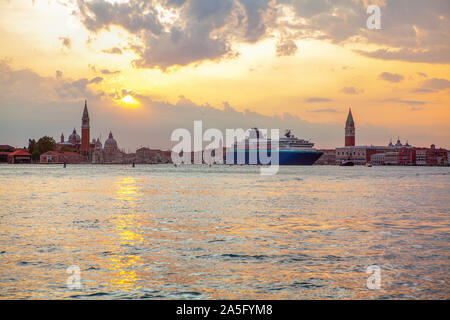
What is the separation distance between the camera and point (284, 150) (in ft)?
365

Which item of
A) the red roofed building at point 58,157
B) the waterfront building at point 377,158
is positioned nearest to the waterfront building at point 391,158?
the waterfront building at point 377,158

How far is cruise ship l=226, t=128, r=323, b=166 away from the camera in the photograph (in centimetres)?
11188

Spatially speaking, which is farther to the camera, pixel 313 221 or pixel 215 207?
pixel 215 207

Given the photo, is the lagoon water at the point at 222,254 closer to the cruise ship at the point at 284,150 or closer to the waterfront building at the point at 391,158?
the cruise ship at the point at 284,150

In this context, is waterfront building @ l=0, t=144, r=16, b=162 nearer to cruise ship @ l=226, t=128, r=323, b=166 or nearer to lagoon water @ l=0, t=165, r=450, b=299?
cruise ship @ l=226, t=128, r=323, b=166

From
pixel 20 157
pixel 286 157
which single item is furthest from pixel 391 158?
pixel 20 157

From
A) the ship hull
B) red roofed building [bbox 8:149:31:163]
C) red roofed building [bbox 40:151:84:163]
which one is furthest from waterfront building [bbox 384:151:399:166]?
red roofed building [bbox 8:149:31:163]

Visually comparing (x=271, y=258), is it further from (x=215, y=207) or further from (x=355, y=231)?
(x=215, y=207)

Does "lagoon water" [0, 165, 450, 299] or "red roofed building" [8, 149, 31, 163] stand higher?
"red roofed building" [8, 149, 31, 163]

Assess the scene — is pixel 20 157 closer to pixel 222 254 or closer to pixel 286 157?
pixel 286 157
